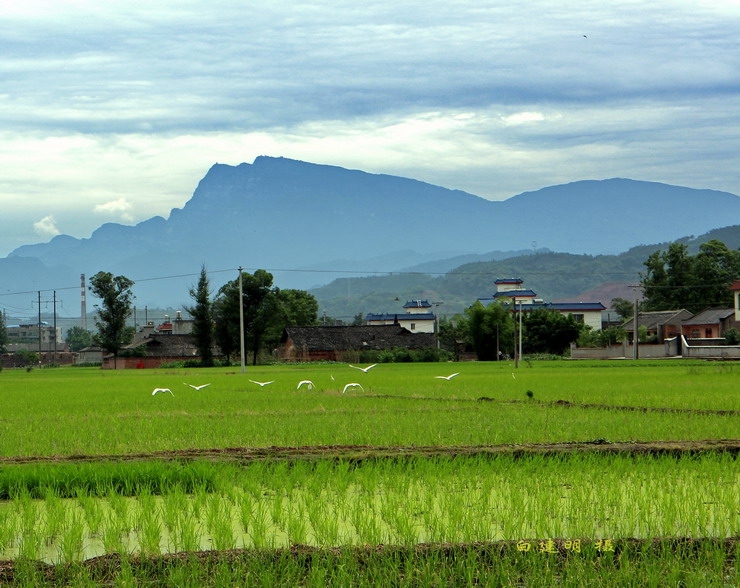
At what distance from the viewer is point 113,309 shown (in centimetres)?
8500

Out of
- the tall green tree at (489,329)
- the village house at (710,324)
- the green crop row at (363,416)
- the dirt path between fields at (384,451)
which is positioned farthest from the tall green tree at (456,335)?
the dirt path between fields at (384,451)

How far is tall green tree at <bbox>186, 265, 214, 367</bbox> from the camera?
75625mm

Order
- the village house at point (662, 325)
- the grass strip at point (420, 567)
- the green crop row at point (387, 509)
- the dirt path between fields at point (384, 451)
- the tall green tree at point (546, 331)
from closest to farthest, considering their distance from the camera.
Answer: the grass strip at point (420, 567) → the green crop row at point (387, 509) → the dirt path between fields at point (384, 451) → the village house at point (662, 325) → the tall green tree at point (546, 331)

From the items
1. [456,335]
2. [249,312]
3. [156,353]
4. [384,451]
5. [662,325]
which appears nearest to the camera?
[384,451]

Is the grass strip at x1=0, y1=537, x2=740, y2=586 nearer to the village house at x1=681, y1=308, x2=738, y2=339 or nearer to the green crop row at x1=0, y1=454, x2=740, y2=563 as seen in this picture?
the green crop row at x1=0, y1=454, x2=740, y2=563

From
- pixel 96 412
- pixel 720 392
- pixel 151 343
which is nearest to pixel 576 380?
pixel 720 392

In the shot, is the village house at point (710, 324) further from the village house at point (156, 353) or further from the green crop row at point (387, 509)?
the green crop row at point (387, 509)

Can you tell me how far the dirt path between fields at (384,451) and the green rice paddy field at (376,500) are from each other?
0.11ft

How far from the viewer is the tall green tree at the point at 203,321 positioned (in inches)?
2977

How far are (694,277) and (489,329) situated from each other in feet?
81.9

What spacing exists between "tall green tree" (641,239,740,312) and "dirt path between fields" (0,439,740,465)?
82.1 meters

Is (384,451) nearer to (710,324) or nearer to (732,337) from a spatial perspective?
(732,337)

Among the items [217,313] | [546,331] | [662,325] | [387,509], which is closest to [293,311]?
[217,313]

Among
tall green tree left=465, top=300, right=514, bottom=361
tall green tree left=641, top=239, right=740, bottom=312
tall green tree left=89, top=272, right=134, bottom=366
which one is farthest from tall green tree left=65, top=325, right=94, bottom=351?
tall green tree left=465, top=300, right=514, bottom=361
